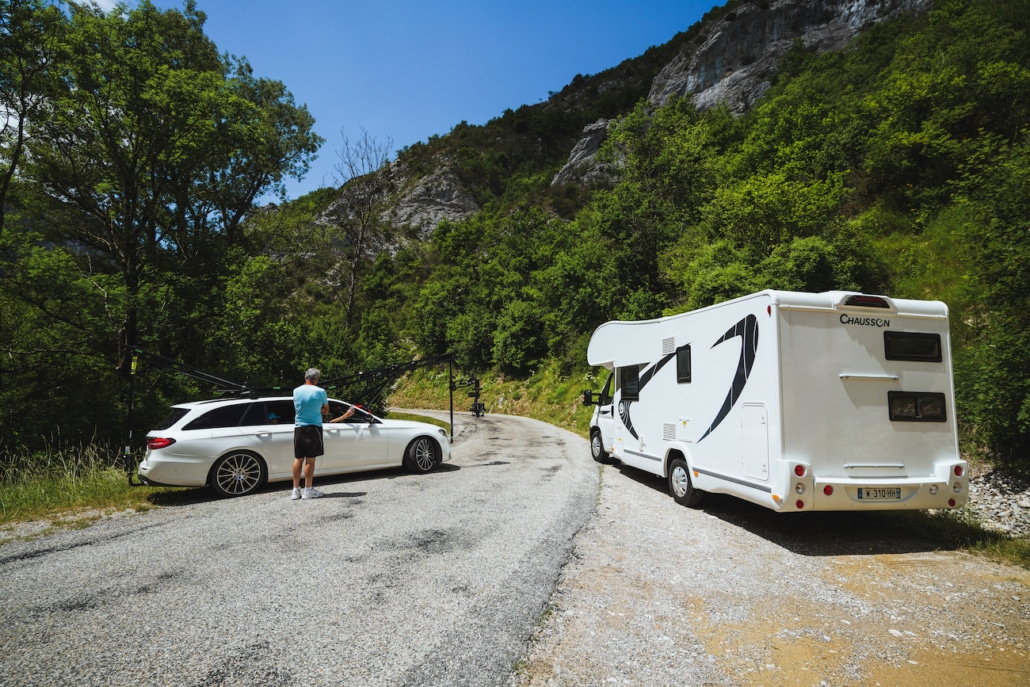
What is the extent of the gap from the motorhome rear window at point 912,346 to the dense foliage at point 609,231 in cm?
252

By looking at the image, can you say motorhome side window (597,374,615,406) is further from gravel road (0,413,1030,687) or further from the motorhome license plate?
the motorhome license plate

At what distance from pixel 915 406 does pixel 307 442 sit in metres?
7.75

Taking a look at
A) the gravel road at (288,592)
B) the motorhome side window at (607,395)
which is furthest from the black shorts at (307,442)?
the motorhome side window at (607,395)

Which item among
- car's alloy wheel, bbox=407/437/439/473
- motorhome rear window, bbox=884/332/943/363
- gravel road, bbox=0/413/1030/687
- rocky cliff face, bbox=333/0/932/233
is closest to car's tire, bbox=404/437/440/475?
car's alloy wheel, bbox=407/437/439/473

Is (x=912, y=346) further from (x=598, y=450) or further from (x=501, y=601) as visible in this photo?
(x=598, y=450)

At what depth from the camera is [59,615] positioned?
11.4 ft

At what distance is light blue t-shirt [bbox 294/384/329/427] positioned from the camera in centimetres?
751

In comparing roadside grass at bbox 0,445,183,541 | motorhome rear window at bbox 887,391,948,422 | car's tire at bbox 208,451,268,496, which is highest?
motorhome rear window at bbox 887,391,948,422

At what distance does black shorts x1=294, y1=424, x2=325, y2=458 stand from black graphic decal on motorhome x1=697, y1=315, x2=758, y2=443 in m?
5.63

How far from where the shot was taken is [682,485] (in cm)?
740

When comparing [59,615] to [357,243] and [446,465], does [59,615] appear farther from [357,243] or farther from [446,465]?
[357,243]

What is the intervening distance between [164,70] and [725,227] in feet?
60.6

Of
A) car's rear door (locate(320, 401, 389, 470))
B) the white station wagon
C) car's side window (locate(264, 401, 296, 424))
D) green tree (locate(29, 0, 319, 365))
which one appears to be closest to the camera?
the white station wagon

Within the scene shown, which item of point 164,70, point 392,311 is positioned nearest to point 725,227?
point 164,70
